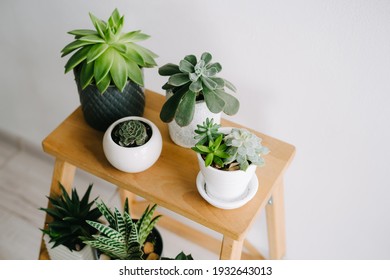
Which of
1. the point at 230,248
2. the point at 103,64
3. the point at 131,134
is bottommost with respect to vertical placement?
the point at 230,248

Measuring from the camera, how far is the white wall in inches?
36.6

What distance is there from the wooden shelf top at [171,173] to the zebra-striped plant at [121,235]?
0.09 metres

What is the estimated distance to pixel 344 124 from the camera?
1047 millimetres

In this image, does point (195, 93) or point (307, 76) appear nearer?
point (195, 93)

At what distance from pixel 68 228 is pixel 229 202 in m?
0.46

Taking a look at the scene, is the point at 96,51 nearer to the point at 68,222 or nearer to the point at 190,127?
the point at 190,127

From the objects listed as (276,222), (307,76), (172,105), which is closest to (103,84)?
(172,105)

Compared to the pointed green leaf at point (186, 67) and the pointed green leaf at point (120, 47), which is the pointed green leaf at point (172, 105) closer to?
the pointed green leaf at point (186, 67)

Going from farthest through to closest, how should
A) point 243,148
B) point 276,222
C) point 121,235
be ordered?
point 276,222, point 121,235, point 243,148

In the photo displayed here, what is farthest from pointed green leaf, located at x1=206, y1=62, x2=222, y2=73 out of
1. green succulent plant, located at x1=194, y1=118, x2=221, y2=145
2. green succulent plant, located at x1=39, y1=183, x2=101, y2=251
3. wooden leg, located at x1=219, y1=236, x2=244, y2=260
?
green succulent plant, located at x1=39, y1=183, x2=101, y2=251

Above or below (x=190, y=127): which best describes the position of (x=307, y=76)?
above

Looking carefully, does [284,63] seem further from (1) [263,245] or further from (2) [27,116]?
(2) [27,116]

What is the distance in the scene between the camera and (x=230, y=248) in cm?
90
